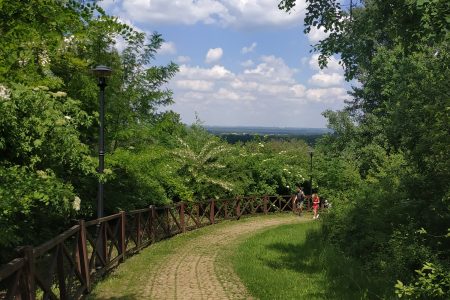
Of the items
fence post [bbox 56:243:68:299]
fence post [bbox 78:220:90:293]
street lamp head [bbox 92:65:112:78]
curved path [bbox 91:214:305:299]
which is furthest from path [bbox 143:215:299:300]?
street lamp head [bbox 92:65:112:78]

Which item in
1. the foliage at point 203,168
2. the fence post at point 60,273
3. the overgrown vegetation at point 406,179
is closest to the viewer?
the fence post at point 60,273

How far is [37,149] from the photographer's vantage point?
27.8 feet

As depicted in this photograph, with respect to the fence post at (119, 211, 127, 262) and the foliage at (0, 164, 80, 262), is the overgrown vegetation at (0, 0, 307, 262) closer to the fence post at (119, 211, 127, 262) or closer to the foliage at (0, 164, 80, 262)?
the foliage at (0, 164, 80, 262)

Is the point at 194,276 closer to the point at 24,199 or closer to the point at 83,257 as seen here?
the point at 83,257

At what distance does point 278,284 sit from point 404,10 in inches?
218

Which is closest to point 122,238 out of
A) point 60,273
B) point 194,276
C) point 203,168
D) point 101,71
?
point 194,276

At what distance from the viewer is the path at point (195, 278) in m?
8.28

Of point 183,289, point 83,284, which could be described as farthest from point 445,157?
point 83,284

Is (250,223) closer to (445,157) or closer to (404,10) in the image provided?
(445,157)

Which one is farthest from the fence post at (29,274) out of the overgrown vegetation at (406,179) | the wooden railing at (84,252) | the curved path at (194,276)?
the overgrown vegetation at (406,179)

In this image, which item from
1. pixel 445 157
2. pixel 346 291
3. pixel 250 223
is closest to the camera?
pixel 346 291

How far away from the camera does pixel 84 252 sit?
8125 millimetres

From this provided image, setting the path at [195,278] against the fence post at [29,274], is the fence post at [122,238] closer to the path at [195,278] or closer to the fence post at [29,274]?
the path at [195,278]

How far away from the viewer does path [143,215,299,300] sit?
8281mm
